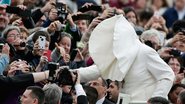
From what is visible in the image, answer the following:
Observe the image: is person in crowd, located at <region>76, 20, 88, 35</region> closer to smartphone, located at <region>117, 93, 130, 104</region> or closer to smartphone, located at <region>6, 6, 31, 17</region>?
smartphone, located at <region>6, 6, 31, 17</region>

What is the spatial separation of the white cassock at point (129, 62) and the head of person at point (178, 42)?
3399mm

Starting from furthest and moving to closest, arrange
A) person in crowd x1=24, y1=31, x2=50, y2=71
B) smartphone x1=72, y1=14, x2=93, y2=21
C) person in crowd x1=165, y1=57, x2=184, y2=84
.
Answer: smartphone x1=72, y1=14, x2=93, y2=21 → person in crowd x1=165, y1=57, x2=184, y2=84 → person in crowd x1=24, y1=31, x2=50, y2=71

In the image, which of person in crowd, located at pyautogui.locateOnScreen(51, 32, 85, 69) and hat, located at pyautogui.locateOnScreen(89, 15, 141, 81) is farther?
person in crowd, located at pyautogui.locateOnScreen(51, 32, 85, 69)

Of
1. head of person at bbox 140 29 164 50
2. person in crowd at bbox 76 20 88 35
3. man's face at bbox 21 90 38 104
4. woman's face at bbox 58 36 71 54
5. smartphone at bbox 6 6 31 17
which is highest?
smartphone at bbox 6 6 31 17

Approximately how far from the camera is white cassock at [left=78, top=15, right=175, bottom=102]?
1268 cm

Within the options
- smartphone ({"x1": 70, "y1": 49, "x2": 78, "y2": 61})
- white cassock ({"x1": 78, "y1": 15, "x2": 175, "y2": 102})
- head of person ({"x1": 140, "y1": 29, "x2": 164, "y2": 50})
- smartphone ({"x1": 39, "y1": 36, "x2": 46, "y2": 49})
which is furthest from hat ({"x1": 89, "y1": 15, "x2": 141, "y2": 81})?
head of person ({"x1": 140, "y1": 29, "x2": 164, "y2": 50})

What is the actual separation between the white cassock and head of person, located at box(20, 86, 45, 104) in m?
1.01

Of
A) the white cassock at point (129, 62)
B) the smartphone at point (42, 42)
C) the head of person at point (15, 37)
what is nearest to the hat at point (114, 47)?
the white cassock at point (129, 62)

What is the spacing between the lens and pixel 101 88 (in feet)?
44.4

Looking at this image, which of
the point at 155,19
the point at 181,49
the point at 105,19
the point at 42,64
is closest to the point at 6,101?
the point at 42,64

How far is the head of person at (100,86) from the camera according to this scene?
13.5 meters

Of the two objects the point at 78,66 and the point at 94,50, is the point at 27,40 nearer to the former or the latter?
the point at 78,66

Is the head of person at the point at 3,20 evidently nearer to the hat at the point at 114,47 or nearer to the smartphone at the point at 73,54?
the smartphone at the point at 73,54

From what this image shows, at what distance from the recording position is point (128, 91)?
506 inches
